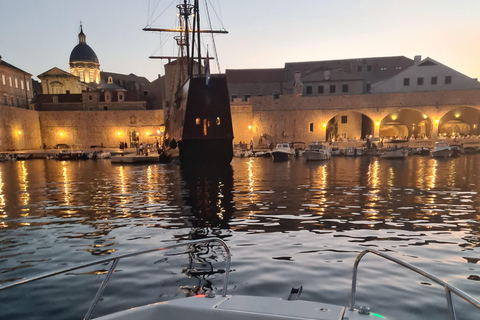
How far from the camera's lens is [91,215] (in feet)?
37.6

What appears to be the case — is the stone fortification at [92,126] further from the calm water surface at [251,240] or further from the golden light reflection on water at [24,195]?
the calm water surface at [251,240]

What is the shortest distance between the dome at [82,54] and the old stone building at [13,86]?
16.8 meters

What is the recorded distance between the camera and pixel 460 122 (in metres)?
47.2

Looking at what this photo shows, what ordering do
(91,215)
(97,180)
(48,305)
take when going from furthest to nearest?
(97,180), (91,215), (48,305)

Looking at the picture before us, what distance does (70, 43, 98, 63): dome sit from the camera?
234 feet

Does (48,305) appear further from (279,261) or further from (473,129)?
(473,129)

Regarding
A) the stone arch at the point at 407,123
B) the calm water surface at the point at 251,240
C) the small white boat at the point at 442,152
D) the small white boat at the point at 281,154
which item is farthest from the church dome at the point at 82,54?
the small white boat at the point at 442,152

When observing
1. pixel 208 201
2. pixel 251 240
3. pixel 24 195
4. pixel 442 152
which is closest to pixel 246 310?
pixel 251 240

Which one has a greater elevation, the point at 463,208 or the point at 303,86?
the point at 303,86

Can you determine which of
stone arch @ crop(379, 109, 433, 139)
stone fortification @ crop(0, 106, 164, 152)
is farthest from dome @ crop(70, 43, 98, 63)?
stone arch @ crop(379, 109, 433, 139)

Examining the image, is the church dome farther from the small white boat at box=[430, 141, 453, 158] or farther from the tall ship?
the small white boat at box=[430, 141, 453, 158]

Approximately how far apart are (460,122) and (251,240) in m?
50.7

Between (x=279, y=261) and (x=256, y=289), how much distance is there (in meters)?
1.35

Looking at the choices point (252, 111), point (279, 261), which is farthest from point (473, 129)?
point (279, 261)
